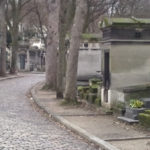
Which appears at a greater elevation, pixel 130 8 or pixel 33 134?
pixel 130 8

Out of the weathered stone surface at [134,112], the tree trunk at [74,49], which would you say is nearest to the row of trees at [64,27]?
the tree trunk at [74,49]

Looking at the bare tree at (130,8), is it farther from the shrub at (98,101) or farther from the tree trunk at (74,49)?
the shrub at (98,101)

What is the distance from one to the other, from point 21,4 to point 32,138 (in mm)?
37201

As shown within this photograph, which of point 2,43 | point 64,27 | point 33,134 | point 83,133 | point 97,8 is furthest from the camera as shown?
point 2,43

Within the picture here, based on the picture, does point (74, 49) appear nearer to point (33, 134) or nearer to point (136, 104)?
point (136, 104)

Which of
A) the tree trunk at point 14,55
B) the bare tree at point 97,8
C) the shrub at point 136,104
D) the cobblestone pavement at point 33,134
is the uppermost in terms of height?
the bare tree at point 97,8

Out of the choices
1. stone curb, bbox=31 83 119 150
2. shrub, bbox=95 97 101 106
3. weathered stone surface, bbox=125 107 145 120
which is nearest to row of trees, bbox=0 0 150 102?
shrub, bbox=95 97 101 106

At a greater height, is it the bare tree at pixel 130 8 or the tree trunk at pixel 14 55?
the bare tree at pixel 130 8

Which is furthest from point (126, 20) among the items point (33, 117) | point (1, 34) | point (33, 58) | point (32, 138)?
point (33, 58)

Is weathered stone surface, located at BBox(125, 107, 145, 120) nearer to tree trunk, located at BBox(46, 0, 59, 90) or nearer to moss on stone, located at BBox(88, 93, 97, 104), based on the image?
moss on stone, located at BBox(88, 93, 97, 104)

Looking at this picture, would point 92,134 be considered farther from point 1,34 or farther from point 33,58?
point 33,58

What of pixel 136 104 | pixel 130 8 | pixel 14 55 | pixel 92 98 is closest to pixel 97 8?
pixel 130 8

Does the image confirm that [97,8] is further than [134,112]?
Yes

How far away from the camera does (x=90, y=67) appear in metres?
24.2
